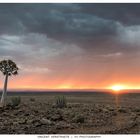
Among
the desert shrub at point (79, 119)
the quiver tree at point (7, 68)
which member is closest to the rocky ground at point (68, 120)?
the desert shrub at point (79, 119)

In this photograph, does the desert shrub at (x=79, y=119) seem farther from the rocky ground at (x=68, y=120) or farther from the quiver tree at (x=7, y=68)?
the quiver tree at (x=7, y=68)

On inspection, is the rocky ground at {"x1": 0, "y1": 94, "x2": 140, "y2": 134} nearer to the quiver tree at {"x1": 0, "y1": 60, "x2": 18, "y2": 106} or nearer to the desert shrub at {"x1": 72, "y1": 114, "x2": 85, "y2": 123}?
the desert shrub at {"x1": 72, "y1": 114, "x2": 85, "y2": 123}

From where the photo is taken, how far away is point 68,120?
53.3ft

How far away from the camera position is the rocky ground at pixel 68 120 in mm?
14516

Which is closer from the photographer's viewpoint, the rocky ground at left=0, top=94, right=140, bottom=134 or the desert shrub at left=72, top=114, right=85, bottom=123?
the rocky ground at left=0, top=94, right=140, bottom=134

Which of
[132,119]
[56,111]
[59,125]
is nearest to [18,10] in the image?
[56,111]

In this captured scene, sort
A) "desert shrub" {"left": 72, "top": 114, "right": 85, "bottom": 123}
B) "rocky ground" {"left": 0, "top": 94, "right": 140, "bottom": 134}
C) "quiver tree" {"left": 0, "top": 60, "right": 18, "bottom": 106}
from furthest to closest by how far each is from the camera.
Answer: "quiver tree" {"left": 0, "top": 60, "right": 18, "bottom": 106}
"desert shrub" {"left": 72, "top": 114, "right": 85, "bottom": 123}
"rocky ground" {"left": 0, "top": 94, "right": 140, "bottom": 134}

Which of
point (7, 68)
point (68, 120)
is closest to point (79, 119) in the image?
point (68, 120)

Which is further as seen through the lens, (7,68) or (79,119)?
(7,68)

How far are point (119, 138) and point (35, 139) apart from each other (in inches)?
122

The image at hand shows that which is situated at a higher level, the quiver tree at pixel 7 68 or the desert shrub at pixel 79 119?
the quiver tree at pixel 7 68

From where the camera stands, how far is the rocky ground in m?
14.5

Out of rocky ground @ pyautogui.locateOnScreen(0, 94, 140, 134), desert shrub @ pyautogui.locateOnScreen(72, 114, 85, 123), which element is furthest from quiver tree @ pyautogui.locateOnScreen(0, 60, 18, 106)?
desert shrub @ pyautogui.locateOnScreen(72, 114, 85, 123)

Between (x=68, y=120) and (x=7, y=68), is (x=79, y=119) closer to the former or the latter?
(x=68, y=120)
